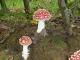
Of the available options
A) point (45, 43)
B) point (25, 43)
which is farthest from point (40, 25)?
point (25, 43)

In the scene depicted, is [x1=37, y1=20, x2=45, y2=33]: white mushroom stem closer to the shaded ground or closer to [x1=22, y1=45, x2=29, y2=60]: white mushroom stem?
the shaded ground

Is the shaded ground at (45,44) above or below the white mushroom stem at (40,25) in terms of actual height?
below

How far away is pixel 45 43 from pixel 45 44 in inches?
0.7

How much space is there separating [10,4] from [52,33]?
3846mm

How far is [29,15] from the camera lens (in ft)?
16.3

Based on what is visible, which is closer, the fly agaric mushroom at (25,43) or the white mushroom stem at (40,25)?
the fly agaric mushroom at (25,43)

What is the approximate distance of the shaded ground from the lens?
142 inches

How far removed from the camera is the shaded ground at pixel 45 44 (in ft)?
11.8

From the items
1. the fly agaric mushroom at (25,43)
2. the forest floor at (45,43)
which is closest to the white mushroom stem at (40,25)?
the forest floor at (45,43)

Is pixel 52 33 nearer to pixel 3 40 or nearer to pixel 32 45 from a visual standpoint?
pixel 32 45

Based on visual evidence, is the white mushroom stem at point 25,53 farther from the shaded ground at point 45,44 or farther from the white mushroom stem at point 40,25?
the white mushroom stem at point 40,25

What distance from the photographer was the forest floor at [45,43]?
361 centimetres

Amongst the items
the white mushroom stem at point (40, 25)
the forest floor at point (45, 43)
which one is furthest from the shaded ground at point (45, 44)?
the white mushroom stem at point (40, 25)

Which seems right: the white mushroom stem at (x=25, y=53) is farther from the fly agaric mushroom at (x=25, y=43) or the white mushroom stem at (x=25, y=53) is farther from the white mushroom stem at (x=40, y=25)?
the white mushroom stem at (x=40, y=25)
